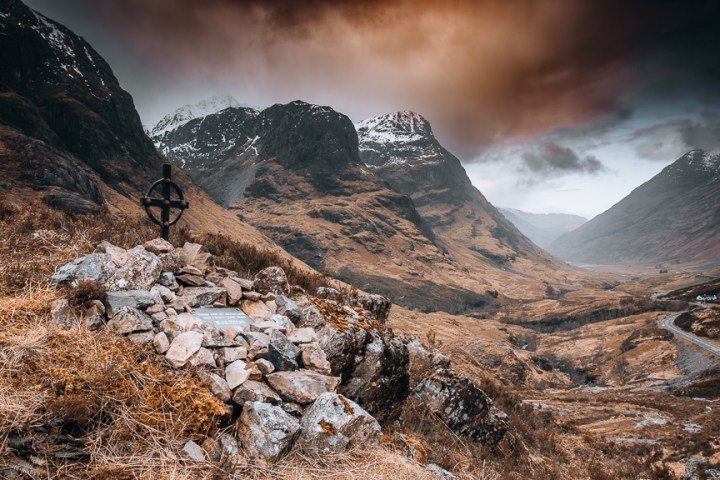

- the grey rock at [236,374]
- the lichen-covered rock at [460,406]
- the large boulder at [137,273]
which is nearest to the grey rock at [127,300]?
the large boulder at [137,273]

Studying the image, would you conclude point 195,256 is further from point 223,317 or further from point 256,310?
point 223,317

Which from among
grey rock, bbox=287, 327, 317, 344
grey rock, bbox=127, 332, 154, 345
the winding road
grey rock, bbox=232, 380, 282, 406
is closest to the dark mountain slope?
grey rock, bbox=127, 332, 154, 345

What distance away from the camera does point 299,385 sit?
478 centimetres

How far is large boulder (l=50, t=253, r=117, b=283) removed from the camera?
17.5 ft

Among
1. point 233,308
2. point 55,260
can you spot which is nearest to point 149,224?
point 55,260

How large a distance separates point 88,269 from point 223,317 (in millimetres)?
2340

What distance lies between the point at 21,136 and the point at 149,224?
6484 cm

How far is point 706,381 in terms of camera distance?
46.8 m

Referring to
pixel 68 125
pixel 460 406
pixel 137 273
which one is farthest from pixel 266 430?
pixel 68 125

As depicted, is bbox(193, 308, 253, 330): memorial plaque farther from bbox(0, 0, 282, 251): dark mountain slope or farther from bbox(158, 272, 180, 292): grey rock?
bbox(0, 0, 282, 251): dark mountain slope

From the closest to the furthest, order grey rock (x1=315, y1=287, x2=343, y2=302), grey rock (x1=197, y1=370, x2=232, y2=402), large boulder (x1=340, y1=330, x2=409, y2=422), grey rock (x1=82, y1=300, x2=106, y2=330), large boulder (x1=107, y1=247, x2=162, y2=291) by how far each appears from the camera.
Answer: grey rock (x1=197, y1=370, x2=232, y2=402) → grey rock (x1=82, y1=300, x2=106, y2=330) → large boulder (x1=107, y1=247, x2=162, y2=291) → large boulder (x1=340, y1=330, x2=409, y2=422) → grey rock (x1=315, y1=287, x2=343, y2=302)

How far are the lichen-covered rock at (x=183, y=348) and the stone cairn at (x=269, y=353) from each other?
0.5 inches

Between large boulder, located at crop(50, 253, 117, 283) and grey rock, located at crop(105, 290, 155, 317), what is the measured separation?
1.74ft

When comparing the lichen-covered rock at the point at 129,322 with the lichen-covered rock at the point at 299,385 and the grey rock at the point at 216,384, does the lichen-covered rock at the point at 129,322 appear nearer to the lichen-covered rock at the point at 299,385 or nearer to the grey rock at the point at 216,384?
the grey rock at the point at 216,384
